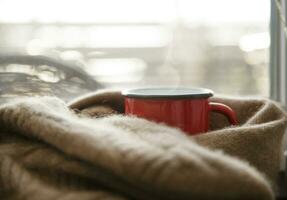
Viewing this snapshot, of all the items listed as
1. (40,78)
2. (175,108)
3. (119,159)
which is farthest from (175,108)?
(40,78)

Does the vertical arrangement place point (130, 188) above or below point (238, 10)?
below

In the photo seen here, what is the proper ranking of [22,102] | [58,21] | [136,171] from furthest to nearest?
1. [58,21]
2. [22,102]
3. [136,171]

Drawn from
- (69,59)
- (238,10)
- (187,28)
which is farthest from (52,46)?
(238,10)

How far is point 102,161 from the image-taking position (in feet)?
1.24

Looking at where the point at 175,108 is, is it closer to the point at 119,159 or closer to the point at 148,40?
the point at 119,159

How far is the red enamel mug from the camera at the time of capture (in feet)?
1.75

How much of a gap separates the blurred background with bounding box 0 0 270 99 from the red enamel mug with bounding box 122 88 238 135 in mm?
334

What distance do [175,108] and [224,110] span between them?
0.10m

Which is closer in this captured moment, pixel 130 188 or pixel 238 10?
pixel 130 188

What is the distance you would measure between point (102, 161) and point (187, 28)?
59cm

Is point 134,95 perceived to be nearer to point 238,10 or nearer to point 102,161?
point 102,161

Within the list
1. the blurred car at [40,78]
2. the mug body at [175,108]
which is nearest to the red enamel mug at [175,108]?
the mug body at [175,108]

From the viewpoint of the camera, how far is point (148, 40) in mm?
926

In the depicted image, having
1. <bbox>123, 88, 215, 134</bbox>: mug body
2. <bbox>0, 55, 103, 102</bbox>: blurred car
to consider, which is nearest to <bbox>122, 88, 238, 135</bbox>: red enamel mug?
<bbox>123, 88, 215, 134</bbox>: mug body
